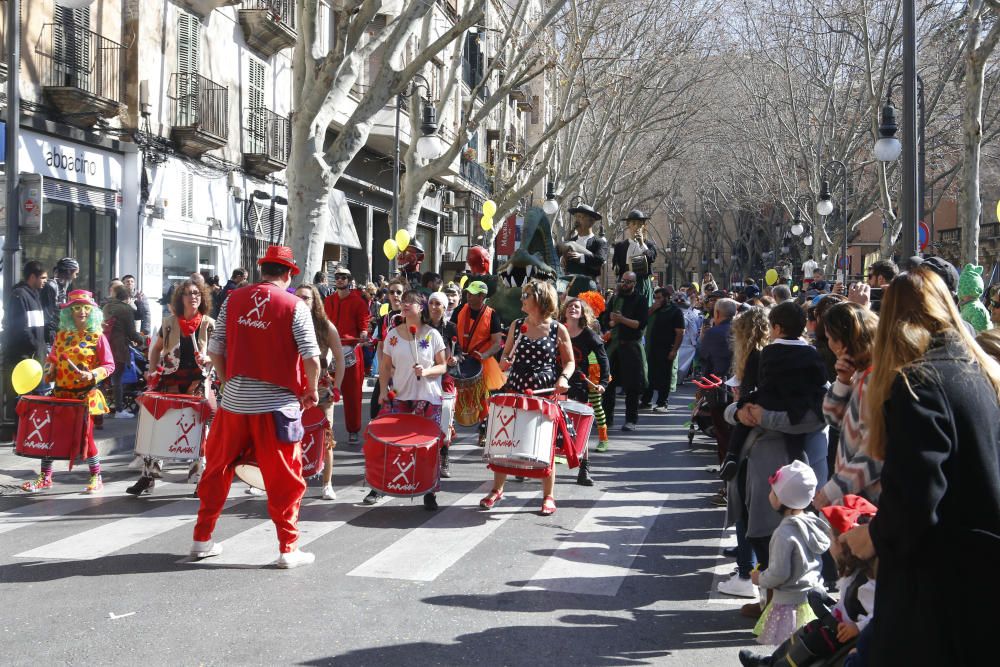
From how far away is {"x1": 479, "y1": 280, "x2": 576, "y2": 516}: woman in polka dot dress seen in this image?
816 centimetres

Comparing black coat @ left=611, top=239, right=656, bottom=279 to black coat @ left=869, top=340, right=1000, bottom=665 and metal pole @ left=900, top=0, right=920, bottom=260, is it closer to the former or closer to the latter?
metal pole @ left=900, top=0, right=920, bottom=260

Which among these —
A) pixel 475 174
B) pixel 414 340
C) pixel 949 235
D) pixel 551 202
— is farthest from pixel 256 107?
pixel 949 235

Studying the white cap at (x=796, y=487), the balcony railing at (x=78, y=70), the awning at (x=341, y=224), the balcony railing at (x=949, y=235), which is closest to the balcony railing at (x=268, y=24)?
the awning at (x=341, y=224)

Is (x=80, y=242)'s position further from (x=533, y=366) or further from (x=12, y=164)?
(x=533, y=366)

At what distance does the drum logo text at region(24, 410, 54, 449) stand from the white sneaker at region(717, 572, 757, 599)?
545 cm

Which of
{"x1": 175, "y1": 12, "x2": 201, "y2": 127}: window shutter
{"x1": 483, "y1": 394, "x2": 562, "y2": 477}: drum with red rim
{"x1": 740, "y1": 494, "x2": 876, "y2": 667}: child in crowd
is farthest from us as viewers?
{"x1": 175, "y1": 12, "x2": 201, "y2": 127}: window shutter

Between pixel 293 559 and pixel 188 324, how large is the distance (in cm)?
307

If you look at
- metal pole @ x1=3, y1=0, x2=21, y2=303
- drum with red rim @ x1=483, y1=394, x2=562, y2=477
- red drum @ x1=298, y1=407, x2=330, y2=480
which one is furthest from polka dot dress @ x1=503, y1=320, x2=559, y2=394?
metal pole @ x1=3, y1=0, x2=21, y2=303

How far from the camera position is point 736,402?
573 centimetres

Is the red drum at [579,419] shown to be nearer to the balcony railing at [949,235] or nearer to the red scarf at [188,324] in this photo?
the red scarf at [188,324]

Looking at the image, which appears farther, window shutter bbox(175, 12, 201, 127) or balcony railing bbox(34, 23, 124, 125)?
window shutter bbox(175, 12, 201, 127)

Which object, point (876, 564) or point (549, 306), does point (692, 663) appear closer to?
point (876, 564)

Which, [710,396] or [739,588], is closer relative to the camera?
[739,588]

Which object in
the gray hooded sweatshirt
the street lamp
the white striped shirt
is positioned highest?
the street lamp
